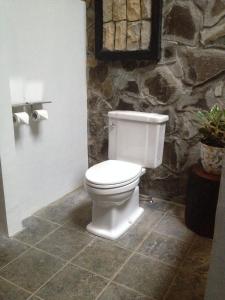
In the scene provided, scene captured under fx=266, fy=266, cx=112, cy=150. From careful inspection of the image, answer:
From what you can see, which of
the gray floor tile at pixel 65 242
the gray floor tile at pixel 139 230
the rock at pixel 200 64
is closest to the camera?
the gray floor tile at pixel 65 242

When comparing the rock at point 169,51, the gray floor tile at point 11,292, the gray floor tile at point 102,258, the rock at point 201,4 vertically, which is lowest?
the gray floor tile at point 102,258

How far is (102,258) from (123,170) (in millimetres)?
618

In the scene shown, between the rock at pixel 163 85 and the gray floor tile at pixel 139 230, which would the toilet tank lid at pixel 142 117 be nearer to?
the rock at pixel 163 85

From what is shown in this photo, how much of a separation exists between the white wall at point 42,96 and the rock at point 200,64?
94 cm

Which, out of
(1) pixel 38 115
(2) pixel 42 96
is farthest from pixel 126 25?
(1) pixel 38 115

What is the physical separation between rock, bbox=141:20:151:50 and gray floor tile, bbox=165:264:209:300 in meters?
1.65

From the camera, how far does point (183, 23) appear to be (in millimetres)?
1992

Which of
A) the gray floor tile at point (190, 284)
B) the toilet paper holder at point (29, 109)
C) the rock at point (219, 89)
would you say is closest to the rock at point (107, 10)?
the toilet paper holder at point (29, 109)

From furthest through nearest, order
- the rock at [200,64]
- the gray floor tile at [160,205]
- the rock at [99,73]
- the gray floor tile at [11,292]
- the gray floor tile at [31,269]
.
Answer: the rock at [99,73]
the gray floor tile at [160,205]
the rock at [200,64]
the gray floor tile at [31,269]
the gray floor tile at [11,292]

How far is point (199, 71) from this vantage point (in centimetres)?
202

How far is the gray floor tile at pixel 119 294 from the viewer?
4.54ft

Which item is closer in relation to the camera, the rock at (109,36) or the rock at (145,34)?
the rock at (145,34)

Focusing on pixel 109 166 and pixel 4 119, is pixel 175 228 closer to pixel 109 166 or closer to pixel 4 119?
pixel 109 166

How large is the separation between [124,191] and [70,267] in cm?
58
